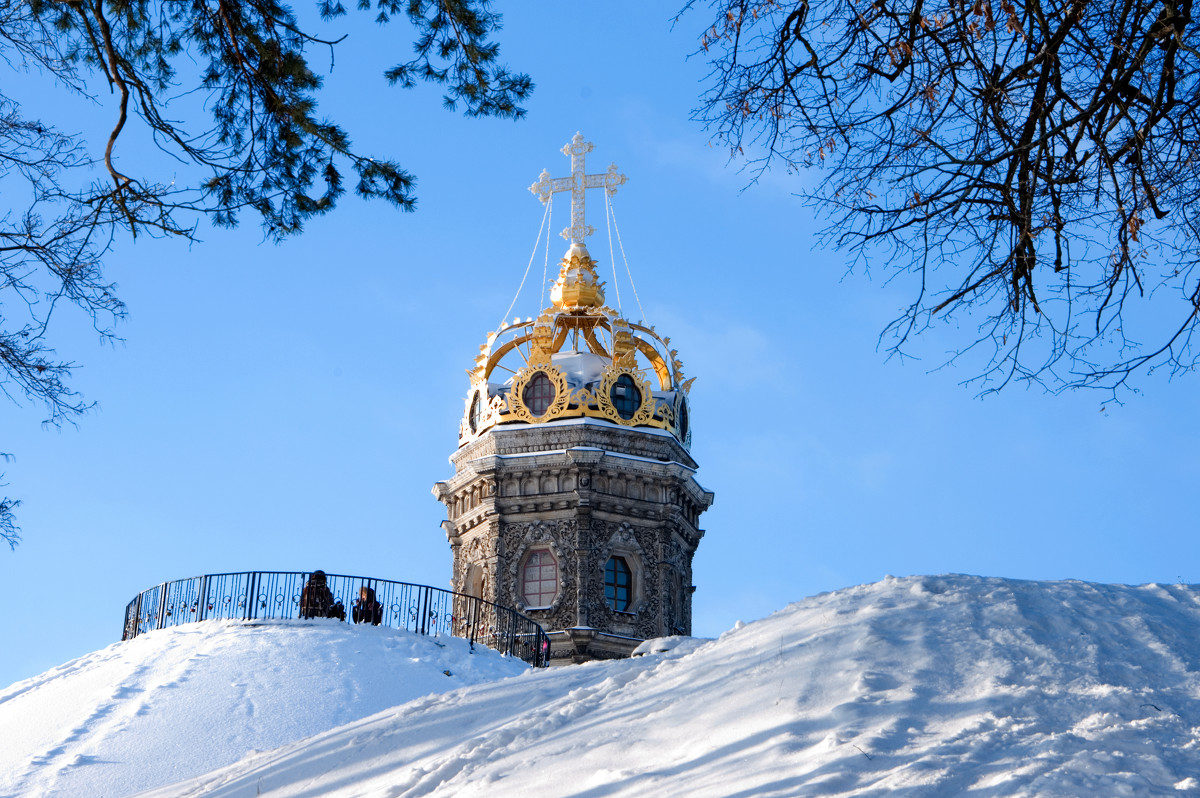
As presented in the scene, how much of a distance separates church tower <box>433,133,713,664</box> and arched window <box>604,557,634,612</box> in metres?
0.02

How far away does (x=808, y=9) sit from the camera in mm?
8133

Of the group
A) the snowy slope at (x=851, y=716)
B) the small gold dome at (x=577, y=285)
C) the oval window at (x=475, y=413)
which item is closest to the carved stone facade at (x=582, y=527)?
the oval window at (x=475, y=413)

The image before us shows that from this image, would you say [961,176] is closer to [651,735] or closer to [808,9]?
[808,9]

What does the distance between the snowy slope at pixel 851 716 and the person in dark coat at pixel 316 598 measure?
10.2m

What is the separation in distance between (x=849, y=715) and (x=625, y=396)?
2318 cm

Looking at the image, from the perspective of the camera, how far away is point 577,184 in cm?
3369

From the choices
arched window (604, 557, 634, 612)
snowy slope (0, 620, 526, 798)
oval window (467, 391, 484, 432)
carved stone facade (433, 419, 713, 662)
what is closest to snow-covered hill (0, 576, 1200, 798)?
snowy slope (0, 620, 526, 798)

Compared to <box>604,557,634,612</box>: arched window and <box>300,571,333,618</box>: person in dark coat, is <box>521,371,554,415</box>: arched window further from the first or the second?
<box>300,571,333,618</box>: person in dark coat

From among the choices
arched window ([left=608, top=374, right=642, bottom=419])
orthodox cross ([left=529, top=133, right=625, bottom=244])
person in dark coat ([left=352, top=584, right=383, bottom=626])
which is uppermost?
orthodox cross ([left=529, top=133, right=625, bottom=244])

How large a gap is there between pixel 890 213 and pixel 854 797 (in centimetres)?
318

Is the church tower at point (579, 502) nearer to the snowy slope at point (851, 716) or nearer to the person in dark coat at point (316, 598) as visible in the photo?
the person in dark coat at point (316, 598)

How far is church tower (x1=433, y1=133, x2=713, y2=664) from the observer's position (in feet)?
95.2

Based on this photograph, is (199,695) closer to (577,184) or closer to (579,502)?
(579,502)

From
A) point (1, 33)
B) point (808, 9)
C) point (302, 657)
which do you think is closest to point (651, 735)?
point (808, 9)
